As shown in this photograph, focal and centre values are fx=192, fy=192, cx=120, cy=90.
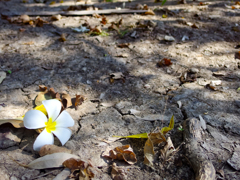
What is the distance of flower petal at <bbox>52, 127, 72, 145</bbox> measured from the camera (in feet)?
4.07

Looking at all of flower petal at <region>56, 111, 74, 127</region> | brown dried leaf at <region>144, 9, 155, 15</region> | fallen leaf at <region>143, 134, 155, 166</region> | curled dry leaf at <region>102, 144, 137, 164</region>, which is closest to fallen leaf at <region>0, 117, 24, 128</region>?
flower petal at <region>56, 111, 74, 127</region>

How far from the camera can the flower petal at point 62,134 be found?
48.8 inches

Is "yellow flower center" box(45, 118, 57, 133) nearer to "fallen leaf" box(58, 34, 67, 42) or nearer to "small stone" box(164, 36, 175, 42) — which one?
"fallen leaf" box(58, 34, 67, 42)

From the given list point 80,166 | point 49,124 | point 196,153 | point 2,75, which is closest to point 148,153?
point 196,153

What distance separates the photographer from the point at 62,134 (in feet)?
4.14

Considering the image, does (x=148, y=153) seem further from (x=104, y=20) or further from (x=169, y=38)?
(x=104, y=20)

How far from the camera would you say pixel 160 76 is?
2.01 metres

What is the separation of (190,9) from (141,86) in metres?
2.40

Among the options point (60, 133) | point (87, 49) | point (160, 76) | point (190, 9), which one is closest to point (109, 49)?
point (87, 49)

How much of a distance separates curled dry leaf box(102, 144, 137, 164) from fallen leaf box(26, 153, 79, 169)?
0.85 feet

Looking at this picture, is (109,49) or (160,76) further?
(109,49)

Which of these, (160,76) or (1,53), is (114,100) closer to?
(160,76)

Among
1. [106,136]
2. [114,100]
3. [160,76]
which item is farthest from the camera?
[160,76]

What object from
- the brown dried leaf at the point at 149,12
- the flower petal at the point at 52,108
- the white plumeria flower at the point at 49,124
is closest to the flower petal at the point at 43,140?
the white plumeria flower at the point at 49,124
